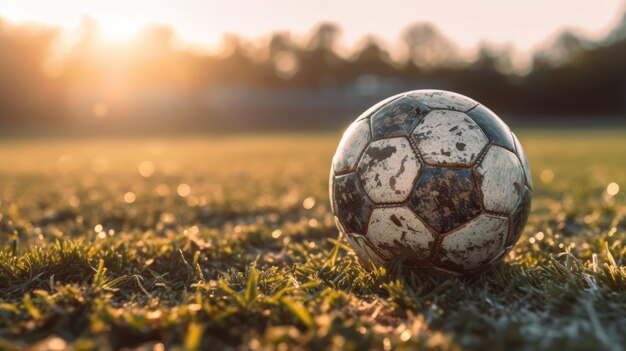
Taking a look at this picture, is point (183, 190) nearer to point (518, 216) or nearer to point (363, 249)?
point (363, 249)

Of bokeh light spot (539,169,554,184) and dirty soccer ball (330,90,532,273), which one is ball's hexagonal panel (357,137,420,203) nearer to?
dirty soccer ball (330,90,532,273)

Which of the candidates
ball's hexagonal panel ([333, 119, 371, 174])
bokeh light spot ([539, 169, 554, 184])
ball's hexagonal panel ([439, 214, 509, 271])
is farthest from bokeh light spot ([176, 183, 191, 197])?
bokeh light spot ([539, 169, 554, 184])

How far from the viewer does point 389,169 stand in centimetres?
281

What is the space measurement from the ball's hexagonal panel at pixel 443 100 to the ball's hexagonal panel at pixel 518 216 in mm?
602

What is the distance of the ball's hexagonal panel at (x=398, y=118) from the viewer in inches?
114

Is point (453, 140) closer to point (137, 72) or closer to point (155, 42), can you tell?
point (137, 72)

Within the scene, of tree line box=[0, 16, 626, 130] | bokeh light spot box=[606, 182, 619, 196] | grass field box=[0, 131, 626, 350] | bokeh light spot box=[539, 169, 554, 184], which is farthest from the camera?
tree line box=[0, 16, 626, 130]

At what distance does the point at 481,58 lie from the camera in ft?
195

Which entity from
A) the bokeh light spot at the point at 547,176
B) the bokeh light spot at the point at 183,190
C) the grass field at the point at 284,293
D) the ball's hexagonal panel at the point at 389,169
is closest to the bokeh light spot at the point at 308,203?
the grass field at the point at 284,293

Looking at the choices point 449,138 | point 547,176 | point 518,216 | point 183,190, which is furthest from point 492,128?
point 547,176

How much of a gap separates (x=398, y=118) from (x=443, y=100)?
0.31 m

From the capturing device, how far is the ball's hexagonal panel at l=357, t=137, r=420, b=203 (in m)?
2.76

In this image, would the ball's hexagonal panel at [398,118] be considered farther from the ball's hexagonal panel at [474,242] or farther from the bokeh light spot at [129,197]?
the bokeh light spot at [129,197]

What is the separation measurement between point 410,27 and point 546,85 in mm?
39524
